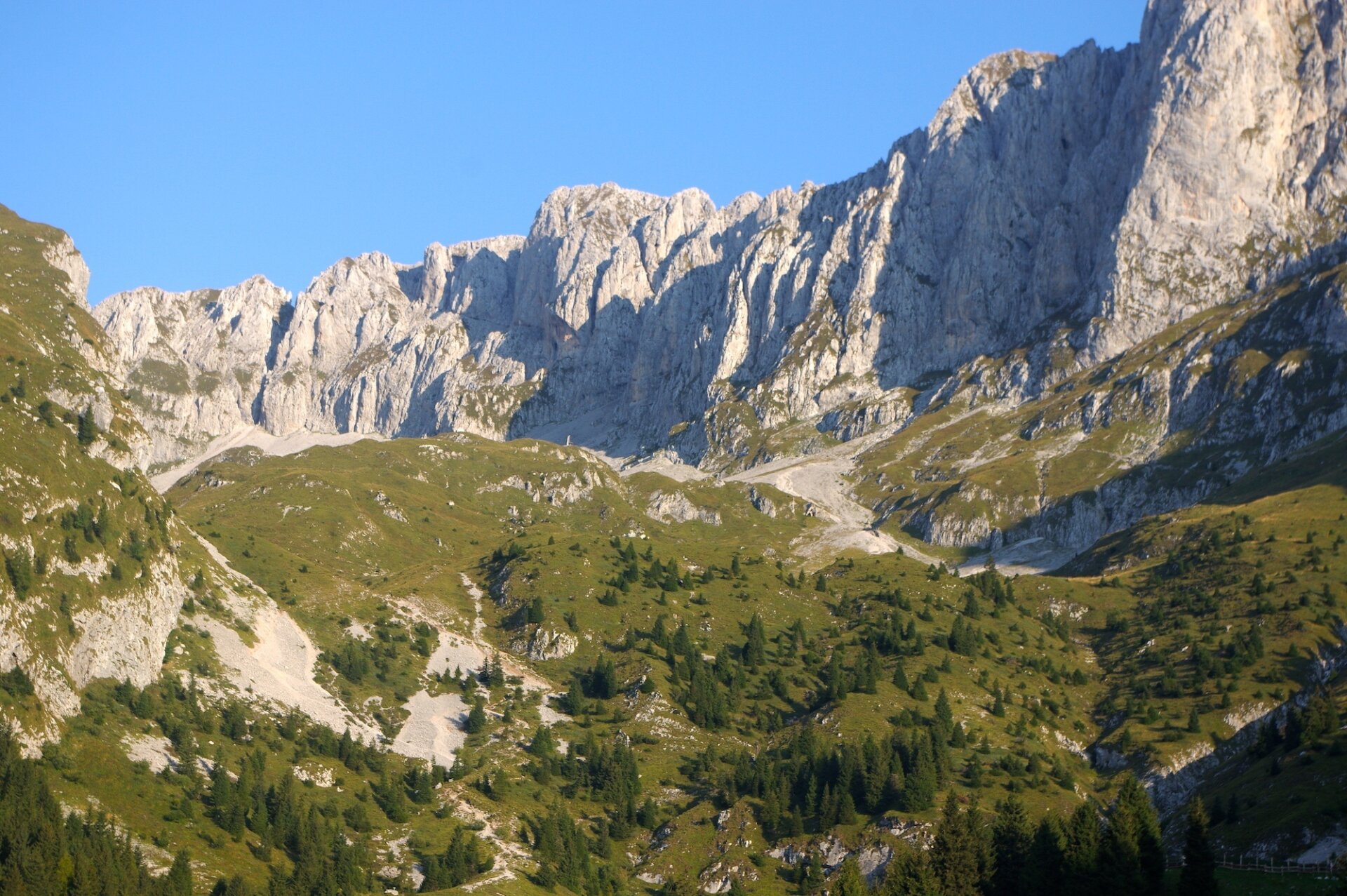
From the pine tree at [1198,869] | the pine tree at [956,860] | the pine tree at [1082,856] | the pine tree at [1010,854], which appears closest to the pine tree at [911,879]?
the pine tree at [956,860]

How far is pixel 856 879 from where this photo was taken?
149 meters

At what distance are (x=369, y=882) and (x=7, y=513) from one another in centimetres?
7099

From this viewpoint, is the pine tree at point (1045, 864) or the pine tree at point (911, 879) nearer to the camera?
the pine tree at point (911, 879)

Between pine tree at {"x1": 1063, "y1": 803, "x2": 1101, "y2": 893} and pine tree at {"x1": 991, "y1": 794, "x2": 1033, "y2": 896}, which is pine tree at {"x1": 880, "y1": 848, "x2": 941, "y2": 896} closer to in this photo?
pine tree at {"x1": 991, "y1": 794, "x2": 1033, "y2": 896}

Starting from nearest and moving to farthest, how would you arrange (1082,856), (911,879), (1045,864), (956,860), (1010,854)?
(1082,856) → (911,879) → (1045,864) → (956,860) → (1010,854)

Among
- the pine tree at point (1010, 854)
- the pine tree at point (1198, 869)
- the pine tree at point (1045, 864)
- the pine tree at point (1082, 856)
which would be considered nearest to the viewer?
the pine tree at point (1198, 869)

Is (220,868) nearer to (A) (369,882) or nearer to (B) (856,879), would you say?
(A) (369,882)

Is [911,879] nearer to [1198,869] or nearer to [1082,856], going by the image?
[1082,856]

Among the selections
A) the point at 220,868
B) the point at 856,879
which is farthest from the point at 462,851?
the point at 856,879

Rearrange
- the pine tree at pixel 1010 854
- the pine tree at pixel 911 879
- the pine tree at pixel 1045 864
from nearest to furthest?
the pine tree at pixel 911 879, the pine tree at pixel 1045 864, the pine tree at pixel 1010 854

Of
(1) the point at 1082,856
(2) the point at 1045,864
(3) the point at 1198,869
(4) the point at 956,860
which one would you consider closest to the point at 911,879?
(4) the point at 956,860

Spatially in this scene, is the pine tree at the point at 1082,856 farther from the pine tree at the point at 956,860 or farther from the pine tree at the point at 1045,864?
the pine tree at the point at 956,860

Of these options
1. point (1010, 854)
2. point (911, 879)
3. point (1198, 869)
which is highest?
point (1010, 854)

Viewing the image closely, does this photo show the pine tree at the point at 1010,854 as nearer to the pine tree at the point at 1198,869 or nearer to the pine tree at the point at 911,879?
the pine tree at the point at 911,879
